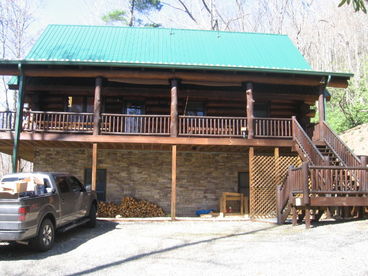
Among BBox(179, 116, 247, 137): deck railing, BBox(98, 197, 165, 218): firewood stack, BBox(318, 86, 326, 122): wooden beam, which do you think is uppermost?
BBox(318, 86, 326, 122): wooden beam

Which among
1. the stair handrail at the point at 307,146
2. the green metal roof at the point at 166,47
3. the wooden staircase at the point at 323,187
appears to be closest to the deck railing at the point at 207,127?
the stair handrail at the point at 307,146

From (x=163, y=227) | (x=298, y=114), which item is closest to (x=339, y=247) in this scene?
(x=163, y=227)

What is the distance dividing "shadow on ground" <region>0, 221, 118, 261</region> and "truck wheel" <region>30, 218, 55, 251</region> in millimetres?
141

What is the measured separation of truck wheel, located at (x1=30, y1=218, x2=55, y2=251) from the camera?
803cm

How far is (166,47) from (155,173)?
623 centimetres

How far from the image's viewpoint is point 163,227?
12250 mm

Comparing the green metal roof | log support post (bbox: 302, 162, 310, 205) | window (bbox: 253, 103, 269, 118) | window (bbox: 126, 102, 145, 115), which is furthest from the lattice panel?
window (bbox: 126, 102, 145, 115)

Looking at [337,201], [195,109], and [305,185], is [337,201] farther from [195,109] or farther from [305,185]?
[195,109]

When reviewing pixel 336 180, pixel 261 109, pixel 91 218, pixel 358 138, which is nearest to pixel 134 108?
pixel 261 109

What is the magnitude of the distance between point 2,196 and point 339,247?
7.18 m

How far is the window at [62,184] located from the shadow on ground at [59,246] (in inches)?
49.6

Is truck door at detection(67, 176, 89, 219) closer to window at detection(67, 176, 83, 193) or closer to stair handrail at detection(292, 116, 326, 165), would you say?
window at detection(67, 176, 83, 193)

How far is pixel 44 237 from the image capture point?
327 inches

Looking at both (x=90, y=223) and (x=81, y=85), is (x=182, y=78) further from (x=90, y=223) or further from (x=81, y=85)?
(x=90, y=223)
